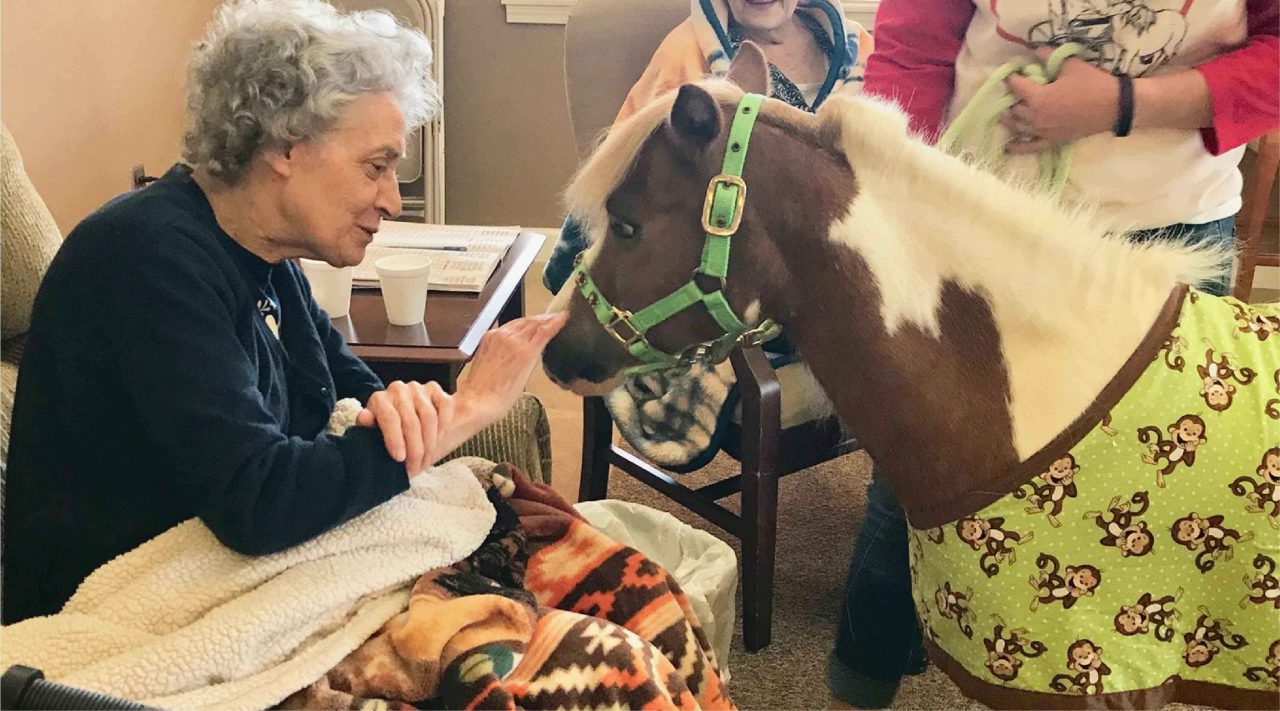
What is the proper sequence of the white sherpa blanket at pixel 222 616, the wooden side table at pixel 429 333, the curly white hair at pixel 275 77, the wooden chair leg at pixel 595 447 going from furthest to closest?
the wooden chair leg at pixel 595 447 < the wooden side table at pixel 429 333 < the curly white hair at pixel 275 77 < the white sherpa blanket at pixel 222 616

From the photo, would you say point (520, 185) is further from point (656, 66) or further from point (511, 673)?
point (511, 673)

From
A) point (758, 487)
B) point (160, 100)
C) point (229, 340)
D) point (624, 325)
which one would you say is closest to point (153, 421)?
point (229, 340)

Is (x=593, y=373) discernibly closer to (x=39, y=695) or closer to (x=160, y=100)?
(x=39, y=695)

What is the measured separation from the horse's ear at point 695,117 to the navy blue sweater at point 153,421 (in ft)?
1.41

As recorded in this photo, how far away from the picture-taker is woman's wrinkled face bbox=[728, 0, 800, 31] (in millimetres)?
2051

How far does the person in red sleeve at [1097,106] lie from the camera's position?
112 centimetres

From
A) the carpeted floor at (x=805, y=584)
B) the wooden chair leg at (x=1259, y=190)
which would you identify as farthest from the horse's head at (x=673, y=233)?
the wooden chair leg at (x=1259, y=190)

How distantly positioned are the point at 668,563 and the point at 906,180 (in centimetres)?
82

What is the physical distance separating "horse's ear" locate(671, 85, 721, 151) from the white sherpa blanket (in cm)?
50

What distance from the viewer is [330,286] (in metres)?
1.68

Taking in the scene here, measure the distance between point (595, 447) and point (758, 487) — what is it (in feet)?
1.48

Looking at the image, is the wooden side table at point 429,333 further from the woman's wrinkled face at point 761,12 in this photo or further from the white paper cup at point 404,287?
the woman's wrinkled face at point 761,12

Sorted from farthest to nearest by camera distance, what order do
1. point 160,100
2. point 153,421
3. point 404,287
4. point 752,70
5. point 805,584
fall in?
point 160,100 → point 805,584 → point 404,287 → point 752,70 → point 153,421

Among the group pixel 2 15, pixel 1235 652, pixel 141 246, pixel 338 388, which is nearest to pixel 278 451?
pixel 141 246
